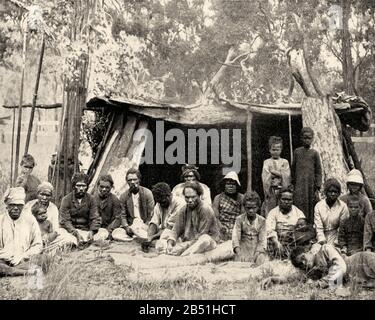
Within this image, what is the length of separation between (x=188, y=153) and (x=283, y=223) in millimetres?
1577

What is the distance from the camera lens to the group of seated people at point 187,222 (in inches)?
240

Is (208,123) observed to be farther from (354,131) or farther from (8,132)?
(8,132)

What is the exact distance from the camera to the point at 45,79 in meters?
8.14

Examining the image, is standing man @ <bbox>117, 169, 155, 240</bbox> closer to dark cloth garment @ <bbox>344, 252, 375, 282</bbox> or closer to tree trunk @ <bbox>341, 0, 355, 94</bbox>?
dark cloth garment @ <bbox>344, 252, 375, 282</bbox>

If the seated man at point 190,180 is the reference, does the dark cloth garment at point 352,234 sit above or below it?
below

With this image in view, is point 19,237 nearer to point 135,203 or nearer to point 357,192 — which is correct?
point 135,203

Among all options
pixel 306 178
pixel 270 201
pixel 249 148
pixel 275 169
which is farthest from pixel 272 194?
pixel 249 148

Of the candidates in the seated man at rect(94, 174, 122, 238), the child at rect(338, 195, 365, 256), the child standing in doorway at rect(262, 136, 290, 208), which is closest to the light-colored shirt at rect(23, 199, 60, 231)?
the seated man at rect(94, 174, 122, 238)

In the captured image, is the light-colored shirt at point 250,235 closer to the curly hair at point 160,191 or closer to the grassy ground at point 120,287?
the grassy ground at point 120,287

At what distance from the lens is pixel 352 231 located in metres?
6.08

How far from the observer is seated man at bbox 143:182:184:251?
6492 mm

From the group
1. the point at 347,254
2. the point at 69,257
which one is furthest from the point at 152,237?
the point at 347,254

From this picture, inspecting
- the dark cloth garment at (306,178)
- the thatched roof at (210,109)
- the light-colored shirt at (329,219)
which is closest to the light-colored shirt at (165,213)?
the thatched roof at (210,109)

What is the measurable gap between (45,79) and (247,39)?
278 cm
